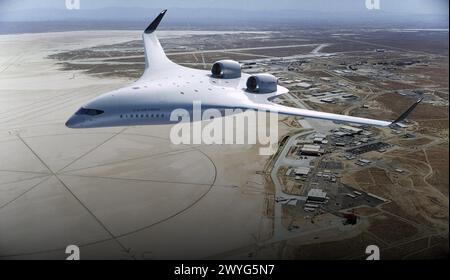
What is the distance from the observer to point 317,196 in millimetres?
15297

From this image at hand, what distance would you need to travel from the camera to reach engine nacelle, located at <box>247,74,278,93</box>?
20.8 m

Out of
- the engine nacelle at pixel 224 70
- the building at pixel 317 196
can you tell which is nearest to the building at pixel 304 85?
the engine nacelle at pixel 224 70

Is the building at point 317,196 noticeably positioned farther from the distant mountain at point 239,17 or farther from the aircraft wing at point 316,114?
the distant mountain at point 239,17

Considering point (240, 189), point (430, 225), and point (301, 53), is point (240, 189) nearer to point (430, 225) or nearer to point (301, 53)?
point (430, 225)

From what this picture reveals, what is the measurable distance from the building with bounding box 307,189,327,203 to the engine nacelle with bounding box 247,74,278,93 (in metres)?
7.40

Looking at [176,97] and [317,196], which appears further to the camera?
[176,97]

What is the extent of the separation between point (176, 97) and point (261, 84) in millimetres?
5695

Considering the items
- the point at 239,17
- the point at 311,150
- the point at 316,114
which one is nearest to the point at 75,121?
the point at 316,114

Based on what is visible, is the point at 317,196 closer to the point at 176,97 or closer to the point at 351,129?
the point at 176,97

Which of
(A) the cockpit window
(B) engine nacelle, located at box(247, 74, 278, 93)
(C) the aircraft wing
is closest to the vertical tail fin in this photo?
(B) engine nacelle, located at box(247, 74, 278, 93)

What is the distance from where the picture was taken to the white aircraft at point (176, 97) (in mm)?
16094
